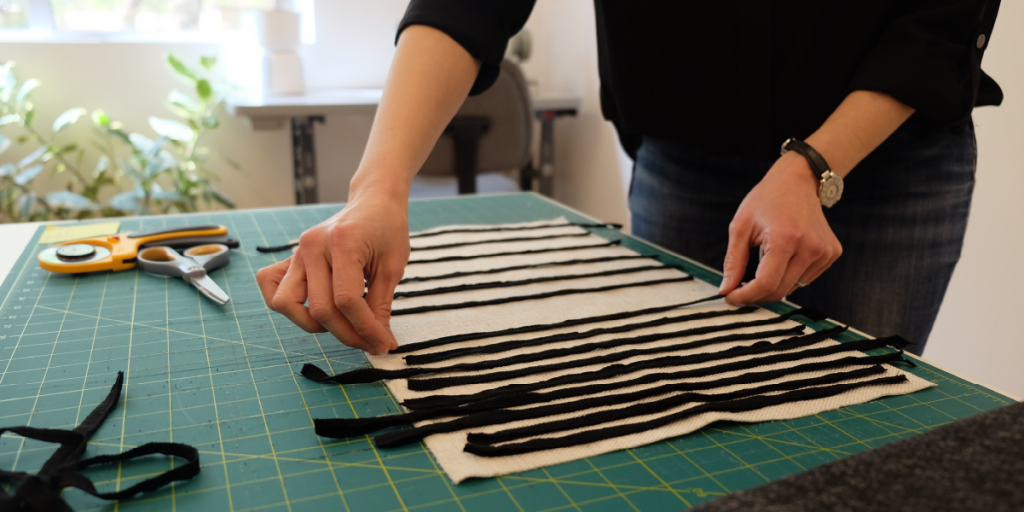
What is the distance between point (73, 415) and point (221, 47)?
2.46m

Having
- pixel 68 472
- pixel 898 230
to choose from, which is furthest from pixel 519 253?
pixel 68 472

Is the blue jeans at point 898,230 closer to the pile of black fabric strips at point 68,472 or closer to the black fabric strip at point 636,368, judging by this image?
the black fabric strip at point 636,368

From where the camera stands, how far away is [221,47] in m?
2.68

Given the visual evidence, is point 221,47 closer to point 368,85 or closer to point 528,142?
point 368,85

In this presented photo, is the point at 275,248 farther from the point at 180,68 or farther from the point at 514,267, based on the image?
the point at 180,68

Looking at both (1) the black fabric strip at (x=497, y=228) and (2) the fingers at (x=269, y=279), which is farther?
(1) the black fabric strip at (x=497, y=228)

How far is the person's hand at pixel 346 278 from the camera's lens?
63 cm

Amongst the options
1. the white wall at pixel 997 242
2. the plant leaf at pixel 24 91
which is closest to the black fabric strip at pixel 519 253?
the white wall at pixel 997 242

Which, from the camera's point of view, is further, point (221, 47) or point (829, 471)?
point (221, 47)

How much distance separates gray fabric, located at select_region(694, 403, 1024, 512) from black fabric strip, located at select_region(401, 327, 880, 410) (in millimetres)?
245

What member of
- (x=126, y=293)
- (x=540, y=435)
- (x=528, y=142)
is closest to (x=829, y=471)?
(x=540, y=435)

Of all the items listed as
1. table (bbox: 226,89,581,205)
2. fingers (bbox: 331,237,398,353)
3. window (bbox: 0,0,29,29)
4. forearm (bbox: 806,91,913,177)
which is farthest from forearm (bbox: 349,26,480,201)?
window (bbox: 0,0,29,29)

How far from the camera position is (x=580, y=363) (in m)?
0.66

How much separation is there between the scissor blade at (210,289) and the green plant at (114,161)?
1777 millimetres
